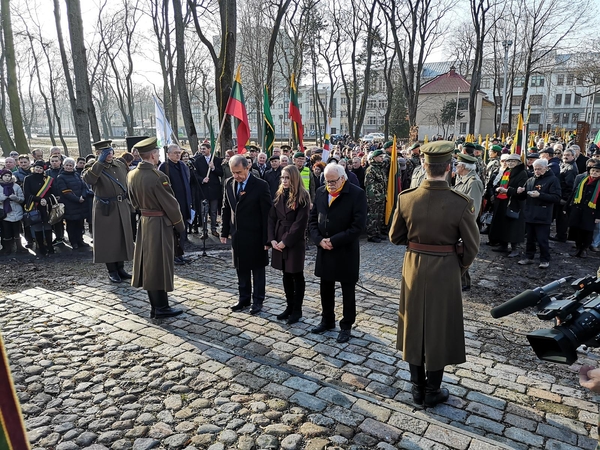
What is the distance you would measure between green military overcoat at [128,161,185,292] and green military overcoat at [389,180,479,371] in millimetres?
3162

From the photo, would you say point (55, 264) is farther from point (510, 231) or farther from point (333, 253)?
point (510, 231)

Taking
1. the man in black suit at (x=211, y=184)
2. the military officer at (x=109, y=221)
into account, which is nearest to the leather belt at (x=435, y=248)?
→ the military officer at (x=109, y=221)

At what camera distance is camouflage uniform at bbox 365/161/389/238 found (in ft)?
34.9

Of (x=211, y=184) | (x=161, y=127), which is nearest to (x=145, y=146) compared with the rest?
(x=161, y=127)

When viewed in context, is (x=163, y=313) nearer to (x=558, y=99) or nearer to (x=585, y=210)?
(x=585, y=210)

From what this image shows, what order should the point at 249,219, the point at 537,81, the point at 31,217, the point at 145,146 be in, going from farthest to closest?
the point at 537,81
the point at 31,217
the point at 249,219
the point at 145,146

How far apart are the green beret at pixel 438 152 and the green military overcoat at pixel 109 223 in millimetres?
5217

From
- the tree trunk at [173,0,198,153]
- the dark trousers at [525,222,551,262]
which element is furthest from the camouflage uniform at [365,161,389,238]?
the tree trunk at [173,0,198,153]

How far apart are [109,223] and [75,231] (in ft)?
9.85

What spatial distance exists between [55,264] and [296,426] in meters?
6.80

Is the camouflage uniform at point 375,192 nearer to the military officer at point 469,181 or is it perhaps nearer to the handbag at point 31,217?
the military officer at point 469,181

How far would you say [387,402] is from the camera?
3.80 metres

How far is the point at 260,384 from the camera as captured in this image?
4.03 m

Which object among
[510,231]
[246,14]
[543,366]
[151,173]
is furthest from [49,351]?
[246,14]
